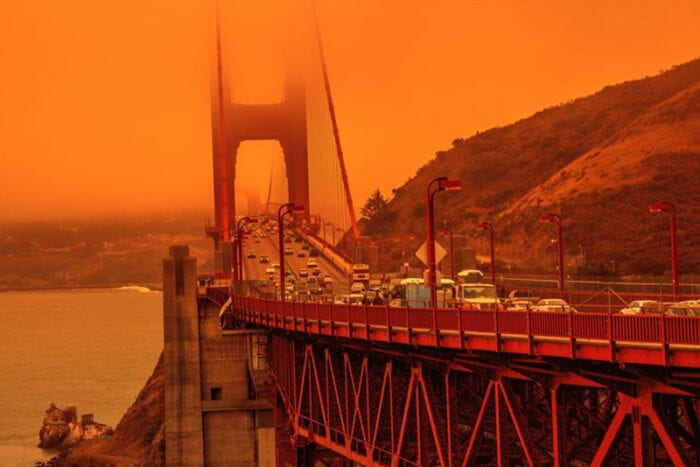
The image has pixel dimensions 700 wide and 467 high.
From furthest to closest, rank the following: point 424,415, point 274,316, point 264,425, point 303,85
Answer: point 303,85
point 264,425
point 274,316
point 424,415

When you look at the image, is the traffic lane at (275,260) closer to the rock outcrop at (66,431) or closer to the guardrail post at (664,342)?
the rock outcrop at (66,431)

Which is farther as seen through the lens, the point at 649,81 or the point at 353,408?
the point at 649,81

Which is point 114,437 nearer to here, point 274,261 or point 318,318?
point 274,261

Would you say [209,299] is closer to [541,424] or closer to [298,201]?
[541,424]

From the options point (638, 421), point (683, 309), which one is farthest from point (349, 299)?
point (638, 421)

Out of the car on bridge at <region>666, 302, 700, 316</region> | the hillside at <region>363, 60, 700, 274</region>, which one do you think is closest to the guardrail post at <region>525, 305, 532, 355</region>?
A: the car on bridge at <region>666, 302, 700, 316</region>

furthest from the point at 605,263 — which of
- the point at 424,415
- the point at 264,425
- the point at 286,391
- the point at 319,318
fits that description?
the point at 424,415
